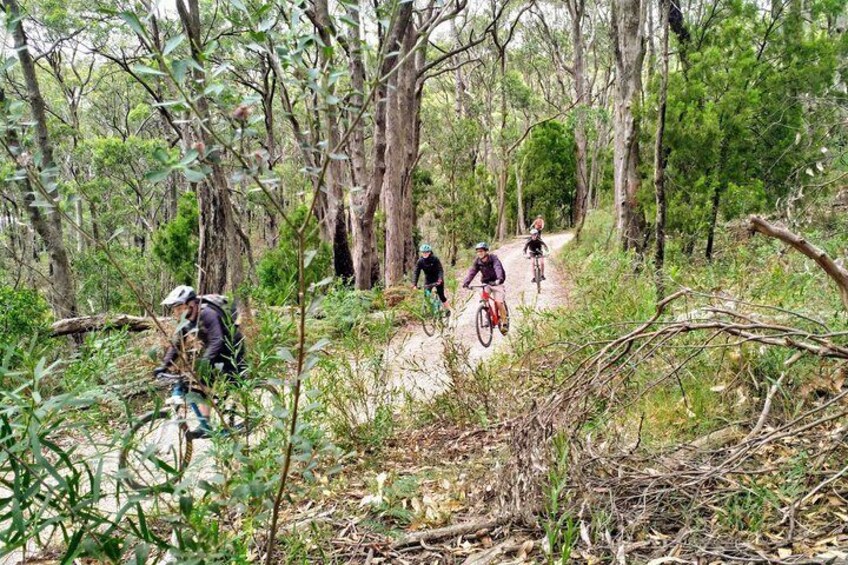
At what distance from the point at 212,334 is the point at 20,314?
631 centimetres

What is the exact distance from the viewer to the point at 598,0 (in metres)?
27.0

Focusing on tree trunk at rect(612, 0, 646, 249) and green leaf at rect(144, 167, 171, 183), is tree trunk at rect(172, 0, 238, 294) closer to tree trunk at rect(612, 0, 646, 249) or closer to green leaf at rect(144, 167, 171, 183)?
tree trunk at rect(612, 0, 646, 249)

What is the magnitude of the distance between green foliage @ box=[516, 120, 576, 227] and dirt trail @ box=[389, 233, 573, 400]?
4.82m

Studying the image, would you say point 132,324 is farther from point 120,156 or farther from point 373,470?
point 120,156

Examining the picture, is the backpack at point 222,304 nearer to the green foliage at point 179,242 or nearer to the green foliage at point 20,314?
the green foliage at point 20,314

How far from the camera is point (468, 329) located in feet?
35.2

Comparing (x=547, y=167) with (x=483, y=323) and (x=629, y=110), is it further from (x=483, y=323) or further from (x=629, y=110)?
(x=483, y=323)

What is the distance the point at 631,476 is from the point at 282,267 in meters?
13.9

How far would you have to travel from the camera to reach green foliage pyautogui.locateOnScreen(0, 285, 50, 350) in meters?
8.67

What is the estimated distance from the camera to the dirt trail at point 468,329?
5506 millimetres

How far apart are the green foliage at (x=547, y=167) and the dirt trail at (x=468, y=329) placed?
4824 millimetres

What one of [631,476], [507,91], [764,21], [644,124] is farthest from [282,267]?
[507,91]

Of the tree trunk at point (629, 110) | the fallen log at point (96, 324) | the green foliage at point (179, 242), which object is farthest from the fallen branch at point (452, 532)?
the green foliage at point (179, 242)

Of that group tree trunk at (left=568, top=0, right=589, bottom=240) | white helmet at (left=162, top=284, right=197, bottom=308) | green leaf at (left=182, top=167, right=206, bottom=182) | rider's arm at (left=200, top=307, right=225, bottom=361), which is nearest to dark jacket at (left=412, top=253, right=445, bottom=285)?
rider's arm at (left=200, top=307, right=225, bottom=361)
